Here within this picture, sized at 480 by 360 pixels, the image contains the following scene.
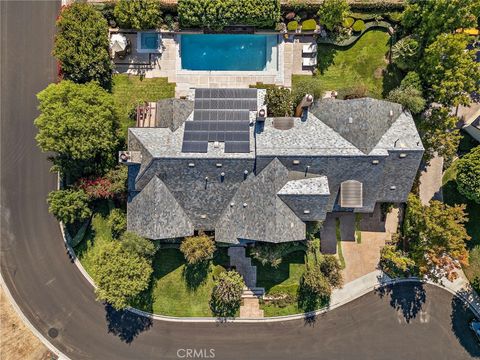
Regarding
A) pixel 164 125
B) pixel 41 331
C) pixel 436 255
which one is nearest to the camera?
pixel 436 255

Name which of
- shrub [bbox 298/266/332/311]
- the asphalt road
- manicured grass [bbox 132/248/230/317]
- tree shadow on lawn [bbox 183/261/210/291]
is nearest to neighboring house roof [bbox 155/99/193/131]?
manicured grass [bbox 132/248/230/317]

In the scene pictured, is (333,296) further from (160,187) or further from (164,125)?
(164,125)

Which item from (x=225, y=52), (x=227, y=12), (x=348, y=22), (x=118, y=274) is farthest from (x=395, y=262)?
(x=227, y=12)

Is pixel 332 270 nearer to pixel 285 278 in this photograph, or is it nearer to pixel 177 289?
pixel 285 278

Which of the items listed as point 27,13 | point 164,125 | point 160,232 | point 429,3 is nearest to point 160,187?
point 160,232

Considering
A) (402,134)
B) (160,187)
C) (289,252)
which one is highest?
(402,134)

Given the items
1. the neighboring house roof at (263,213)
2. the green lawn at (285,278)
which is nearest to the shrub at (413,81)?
the neighboring house roof at (263,213)

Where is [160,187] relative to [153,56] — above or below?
below
